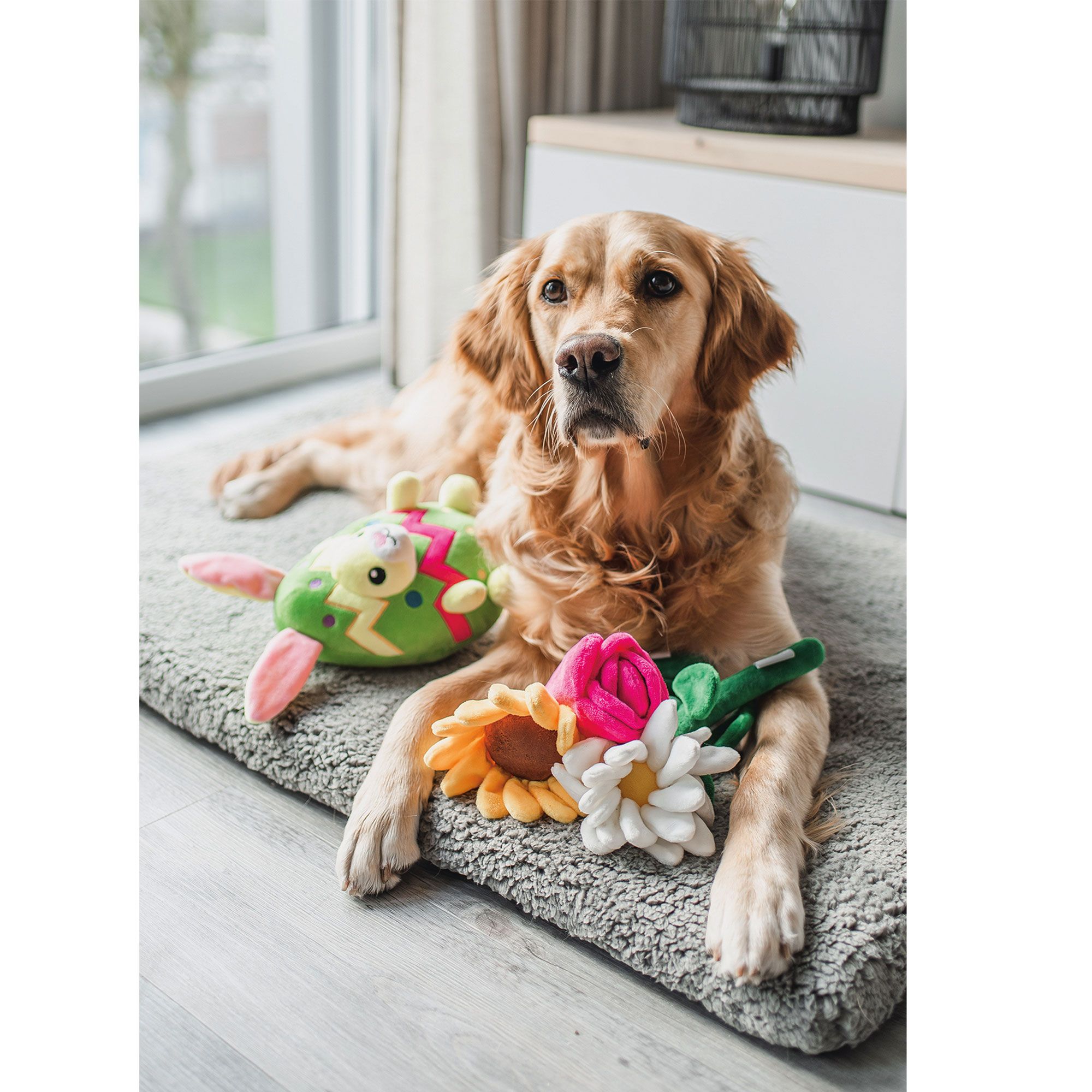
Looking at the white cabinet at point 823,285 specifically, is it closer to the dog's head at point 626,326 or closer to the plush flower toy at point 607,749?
the dog's head at point 626,326

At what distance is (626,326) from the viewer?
1.44m

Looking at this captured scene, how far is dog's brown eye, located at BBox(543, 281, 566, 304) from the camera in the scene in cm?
155

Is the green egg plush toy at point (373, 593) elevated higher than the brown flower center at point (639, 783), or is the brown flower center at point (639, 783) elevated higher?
the green egg plush toy at point (373, 593)

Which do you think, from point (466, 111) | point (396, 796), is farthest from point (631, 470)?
point (466, 111)

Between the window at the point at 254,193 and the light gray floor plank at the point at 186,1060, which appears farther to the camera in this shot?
the window at the point at 254,193

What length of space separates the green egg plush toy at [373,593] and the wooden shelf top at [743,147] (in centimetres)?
118

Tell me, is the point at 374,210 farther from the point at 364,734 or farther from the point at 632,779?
the point at 632,779

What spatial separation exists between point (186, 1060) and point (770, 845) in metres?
0.65

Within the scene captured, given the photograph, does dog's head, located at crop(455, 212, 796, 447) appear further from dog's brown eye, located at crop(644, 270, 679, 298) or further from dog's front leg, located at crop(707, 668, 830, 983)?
dog's front leg, located at crop(707, 668, 830, 983)

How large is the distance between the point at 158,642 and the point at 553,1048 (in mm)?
941

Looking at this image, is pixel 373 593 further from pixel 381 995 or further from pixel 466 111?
pixel 466 111

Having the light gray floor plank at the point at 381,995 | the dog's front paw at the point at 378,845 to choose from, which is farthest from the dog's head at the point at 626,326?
the light gray floor plank at the point at 381,995

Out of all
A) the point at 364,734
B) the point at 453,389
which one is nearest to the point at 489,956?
the point at 364,734

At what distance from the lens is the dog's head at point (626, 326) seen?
143 centimetres
